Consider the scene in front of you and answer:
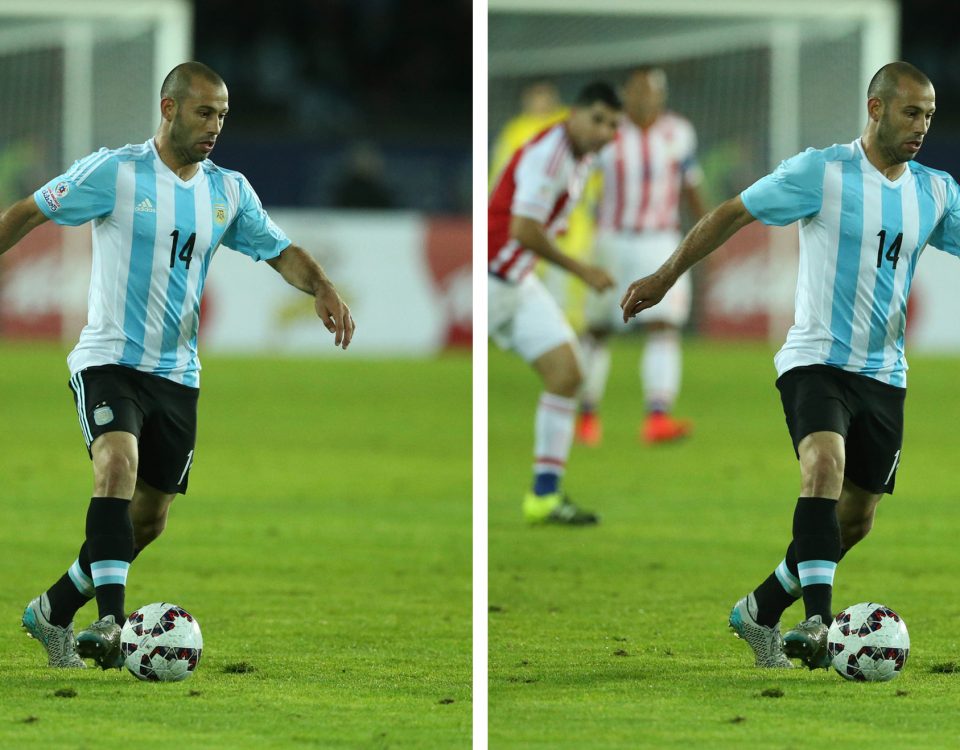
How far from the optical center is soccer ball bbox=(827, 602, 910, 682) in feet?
16.6

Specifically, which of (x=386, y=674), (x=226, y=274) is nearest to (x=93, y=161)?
(x=386, y=674)

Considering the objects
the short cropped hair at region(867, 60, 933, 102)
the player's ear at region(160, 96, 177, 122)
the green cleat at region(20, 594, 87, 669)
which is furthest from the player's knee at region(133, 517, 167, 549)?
the short cropped hair at region(867, 60, 933, 102)

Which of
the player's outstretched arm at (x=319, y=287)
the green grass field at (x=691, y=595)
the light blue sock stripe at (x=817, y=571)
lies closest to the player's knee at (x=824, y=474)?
the light blue sock stripe at (x=817, y=571)

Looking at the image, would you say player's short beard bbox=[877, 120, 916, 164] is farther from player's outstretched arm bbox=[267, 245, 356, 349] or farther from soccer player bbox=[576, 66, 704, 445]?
soccer player bbox=[576, 66, 704, 445]

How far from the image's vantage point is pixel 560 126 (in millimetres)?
8922

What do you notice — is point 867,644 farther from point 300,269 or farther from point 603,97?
point 603,97

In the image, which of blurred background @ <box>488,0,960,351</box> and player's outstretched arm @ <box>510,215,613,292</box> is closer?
player's outstretched arm @ <box>510,215,613,292</box>

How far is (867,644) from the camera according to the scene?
5.07m

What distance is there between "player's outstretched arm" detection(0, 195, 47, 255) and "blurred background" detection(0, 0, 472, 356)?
1294cm

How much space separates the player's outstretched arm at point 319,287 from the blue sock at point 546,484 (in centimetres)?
337

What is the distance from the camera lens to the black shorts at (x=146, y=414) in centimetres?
533

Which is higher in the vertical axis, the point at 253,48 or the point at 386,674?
the point at 253,48

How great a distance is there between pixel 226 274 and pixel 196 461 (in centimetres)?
808

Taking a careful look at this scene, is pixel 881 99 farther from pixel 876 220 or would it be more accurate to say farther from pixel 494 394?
pixel 494 394
